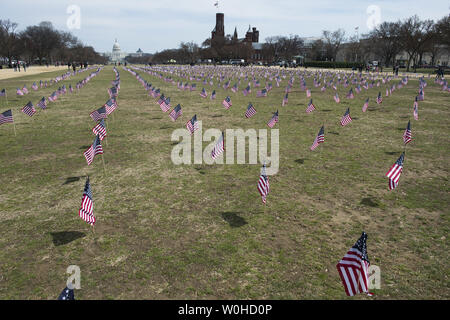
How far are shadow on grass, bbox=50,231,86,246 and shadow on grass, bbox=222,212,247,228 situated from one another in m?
2.89

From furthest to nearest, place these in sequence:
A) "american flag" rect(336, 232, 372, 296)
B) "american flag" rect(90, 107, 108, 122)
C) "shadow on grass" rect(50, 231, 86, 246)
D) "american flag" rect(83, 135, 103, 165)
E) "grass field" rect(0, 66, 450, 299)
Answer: "american flag" rect(90, 107, 108, 122) < "american flag" rect(83, 135, 103, 165) < "shadow on grass" rect(50, 231, 86, 246) < "grass field" rect(0, 66, 450, 299) < "american flag" rect(336, 232, 372, 296)

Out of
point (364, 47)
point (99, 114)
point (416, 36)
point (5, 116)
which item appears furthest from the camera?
point (364, 47)

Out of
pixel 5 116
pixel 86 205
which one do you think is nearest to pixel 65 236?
pixel 86 205

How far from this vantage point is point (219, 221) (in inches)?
258

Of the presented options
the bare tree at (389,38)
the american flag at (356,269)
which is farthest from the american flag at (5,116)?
the bare tree at (389,38)

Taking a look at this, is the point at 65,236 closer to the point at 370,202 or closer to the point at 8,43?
the point at 370,202

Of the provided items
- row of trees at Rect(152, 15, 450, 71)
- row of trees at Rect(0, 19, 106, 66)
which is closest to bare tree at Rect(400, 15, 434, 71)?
row of trees at Rect(152, 15, 450, 71)

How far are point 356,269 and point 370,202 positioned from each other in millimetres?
3721

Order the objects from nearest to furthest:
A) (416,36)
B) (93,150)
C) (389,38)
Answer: (93,150) → (416,36) → (389,38)

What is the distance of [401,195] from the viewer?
7738 millimetres

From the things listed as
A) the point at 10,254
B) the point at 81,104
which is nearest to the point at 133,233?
the point at 10,254

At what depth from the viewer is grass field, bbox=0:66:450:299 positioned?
4793 mm

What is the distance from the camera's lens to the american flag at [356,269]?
4.02 m

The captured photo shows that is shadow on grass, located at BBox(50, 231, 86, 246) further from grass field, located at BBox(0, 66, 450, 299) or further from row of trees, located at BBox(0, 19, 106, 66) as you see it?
row of trees, located at BBox(0, 19, 106, 66)
